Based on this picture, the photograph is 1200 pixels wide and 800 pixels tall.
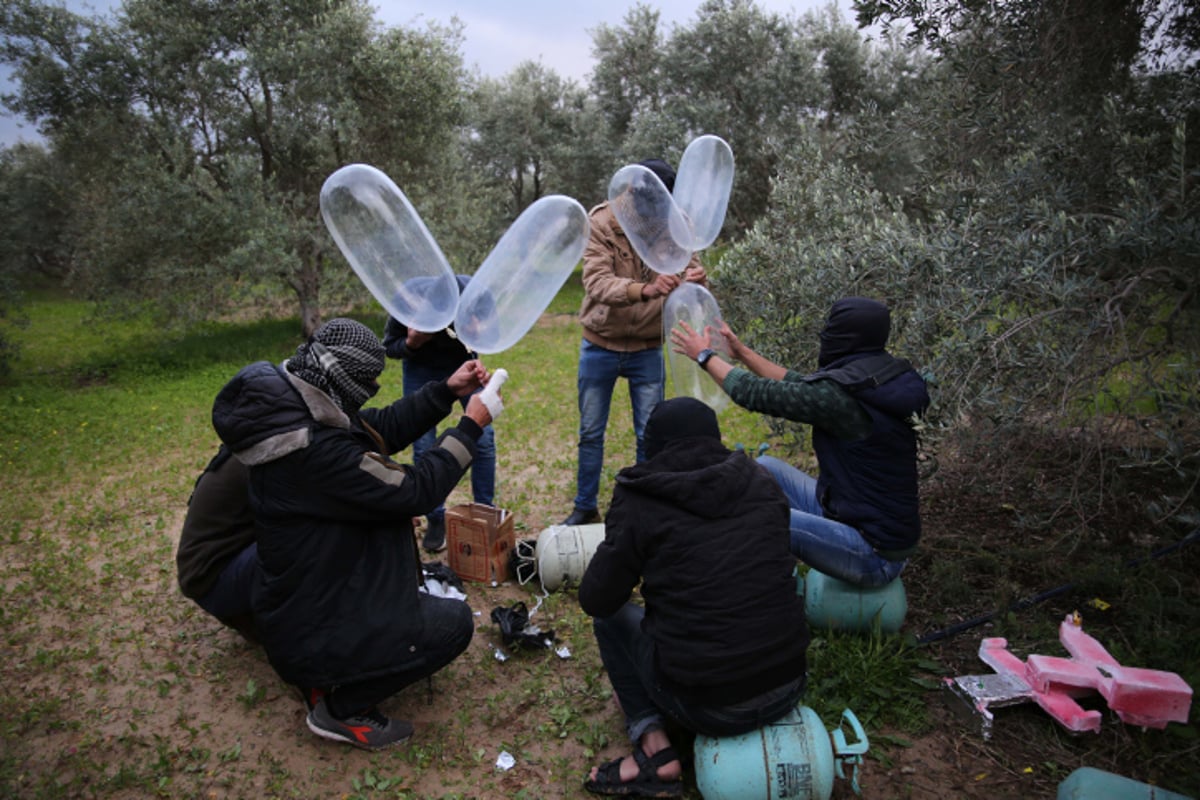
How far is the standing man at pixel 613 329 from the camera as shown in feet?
13.1

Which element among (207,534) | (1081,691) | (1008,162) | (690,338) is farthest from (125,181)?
(1081,691)

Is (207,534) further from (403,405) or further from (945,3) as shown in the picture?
(945,3)

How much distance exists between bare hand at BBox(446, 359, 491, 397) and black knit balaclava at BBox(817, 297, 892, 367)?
60.5 inches

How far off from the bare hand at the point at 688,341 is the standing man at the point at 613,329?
42cm

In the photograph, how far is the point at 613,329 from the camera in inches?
164

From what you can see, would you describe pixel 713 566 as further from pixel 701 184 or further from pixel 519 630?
pixel 701 184

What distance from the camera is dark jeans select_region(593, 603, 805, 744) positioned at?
2.33 metres

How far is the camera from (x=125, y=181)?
31.7 ft

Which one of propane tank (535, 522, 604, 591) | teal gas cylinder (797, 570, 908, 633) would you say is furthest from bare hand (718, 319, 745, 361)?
propane tank (535, 522, 604, 591)

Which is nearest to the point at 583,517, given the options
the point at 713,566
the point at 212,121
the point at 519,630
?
the point at 519,630

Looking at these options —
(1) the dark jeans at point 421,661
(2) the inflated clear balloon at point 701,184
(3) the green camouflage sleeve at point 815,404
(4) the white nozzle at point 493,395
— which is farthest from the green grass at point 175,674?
(2) the inflated clear balloon at point 701,184

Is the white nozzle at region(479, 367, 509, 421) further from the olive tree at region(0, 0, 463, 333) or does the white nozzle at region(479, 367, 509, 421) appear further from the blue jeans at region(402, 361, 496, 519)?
the olive tree at region(0, 0, 463, 333)

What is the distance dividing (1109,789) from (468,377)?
107 inches

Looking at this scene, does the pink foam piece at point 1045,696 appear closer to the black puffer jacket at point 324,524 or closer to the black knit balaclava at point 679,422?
the black knit balaclava at point 679,422
